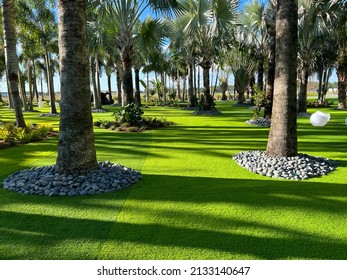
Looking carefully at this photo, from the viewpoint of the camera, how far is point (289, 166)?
17.7 feet

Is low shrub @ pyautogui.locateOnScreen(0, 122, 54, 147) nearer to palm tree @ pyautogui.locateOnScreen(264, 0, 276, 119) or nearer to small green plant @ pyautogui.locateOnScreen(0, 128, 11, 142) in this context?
small green plant @ pyautogui.locateOnScreen(0, 128, 11, 142)

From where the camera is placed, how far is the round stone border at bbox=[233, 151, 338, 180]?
5141 millimetres

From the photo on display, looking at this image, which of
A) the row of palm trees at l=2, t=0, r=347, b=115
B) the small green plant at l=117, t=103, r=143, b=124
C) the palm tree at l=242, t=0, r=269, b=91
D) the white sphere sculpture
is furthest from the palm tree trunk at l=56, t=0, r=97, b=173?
the palm tree at l=242, t=0, r=269, b=91

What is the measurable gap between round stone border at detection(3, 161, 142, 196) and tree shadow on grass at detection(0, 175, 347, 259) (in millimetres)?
206

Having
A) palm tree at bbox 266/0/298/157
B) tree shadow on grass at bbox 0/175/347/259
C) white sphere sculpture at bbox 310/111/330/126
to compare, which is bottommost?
tree shadow on grass at bbox 0/175/347/259

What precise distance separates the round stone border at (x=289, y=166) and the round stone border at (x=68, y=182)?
7.75ft

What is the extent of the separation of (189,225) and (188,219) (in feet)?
0.52

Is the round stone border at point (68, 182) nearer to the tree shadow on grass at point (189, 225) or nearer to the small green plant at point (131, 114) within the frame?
the tree shadow on grass at point (189, 225)

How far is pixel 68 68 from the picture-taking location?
14.7 ft

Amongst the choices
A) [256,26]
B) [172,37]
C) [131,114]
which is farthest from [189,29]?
[256,26]

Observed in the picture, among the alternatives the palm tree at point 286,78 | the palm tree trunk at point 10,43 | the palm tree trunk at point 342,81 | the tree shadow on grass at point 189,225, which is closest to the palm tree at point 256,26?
the palm tree trunk at point 342,81

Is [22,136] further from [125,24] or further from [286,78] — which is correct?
[286,78]
